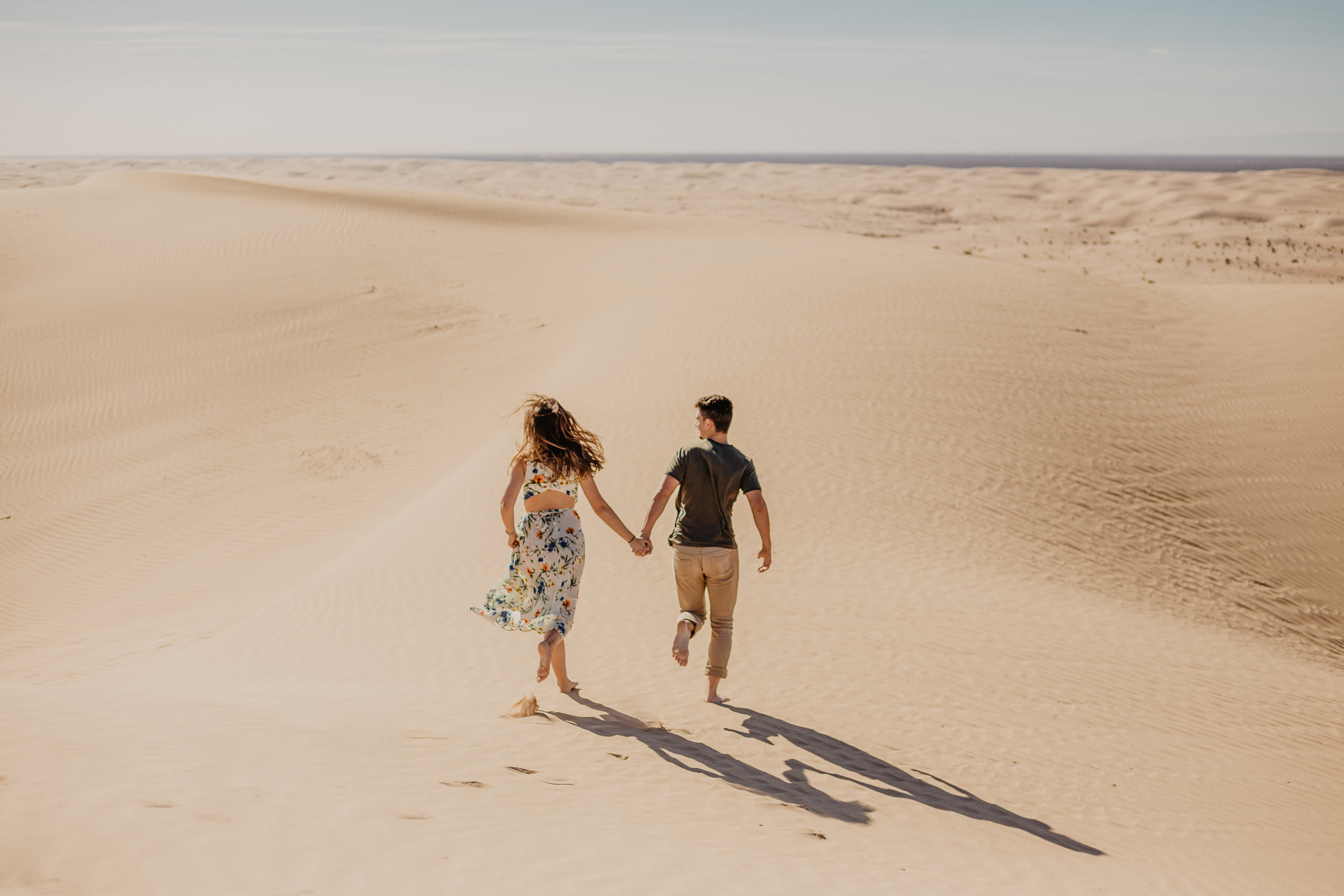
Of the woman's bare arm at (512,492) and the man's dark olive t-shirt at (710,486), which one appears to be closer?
the woman's bare arm at (512,492)

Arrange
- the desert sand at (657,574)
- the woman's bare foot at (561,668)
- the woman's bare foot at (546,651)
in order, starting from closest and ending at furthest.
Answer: the desert sand at (657,574), the woman's bare foot at (546,651), the woman's bare foot at (561,668)

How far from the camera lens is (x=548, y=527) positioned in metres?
5.73

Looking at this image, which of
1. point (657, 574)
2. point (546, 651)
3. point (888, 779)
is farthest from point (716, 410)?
point (657, 574)

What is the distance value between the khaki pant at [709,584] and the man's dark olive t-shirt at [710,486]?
3.2 inches

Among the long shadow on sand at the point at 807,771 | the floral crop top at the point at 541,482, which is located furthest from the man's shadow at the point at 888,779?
the floral crop top at the point at 541,482

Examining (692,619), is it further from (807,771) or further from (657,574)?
(657,574)

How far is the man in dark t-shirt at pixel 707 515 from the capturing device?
225 inches

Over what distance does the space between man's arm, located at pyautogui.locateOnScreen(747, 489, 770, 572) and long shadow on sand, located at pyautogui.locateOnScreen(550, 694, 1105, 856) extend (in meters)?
1.24

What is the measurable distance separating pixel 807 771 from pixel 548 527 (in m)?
2.25

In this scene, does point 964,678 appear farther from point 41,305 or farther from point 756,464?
point 41,305

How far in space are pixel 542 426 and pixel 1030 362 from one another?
13080 mm

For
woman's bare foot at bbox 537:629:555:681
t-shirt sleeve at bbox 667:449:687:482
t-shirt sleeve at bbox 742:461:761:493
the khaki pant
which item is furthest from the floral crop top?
t-shirt sleeve at bbox 742:461:761:493

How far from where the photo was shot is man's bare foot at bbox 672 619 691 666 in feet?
18.9

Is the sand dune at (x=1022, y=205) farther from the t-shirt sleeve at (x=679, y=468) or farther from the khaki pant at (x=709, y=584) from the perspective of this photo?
the t-shirt sleeve at (x=679, y=468)
